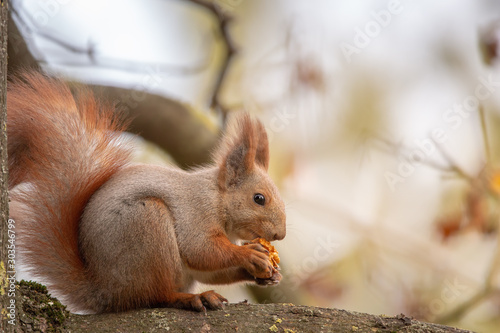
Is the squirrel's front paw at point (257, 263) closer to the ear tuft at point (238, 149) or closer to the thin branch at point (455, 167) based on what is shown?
the ear tuft at point (238, 149)

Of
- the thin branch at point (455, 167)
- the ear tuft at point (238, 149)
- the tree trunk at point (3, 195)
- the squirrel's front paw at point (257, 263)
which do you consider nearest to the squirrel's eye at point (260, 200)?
the ear tuft at point (238, 149)

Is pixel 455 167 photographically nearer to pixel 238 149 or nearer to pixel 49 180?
pixel 238 149

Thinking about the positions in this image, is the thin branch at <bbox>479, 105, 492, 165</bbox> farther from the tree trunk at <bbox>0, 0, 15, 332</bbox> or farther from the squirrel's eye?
the tree trunk at <bbox>0, 0, 15, 332</bbox>

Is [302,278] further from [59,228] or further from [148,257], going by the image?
[59,228]

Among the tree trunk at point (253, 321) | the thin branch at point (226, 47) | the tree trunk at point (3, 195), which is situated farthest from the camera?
the thin branch at point (226, 47)

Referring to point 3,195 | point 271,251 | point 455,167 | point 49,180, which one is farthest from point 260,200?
point 3,195

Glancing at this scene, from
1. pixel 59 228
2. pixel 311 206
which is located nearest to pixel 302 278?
pixel 311 206

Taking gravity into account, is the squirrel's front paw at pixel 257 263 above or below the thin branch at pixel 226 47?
below
